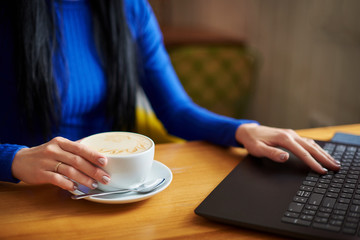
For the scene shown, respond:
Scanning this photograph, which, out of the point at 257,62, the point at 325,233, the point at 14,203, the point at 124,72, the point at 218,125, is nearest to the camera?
the point at 325,233

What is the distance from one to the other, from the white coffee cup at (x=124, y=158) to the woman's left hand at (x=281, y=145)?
26 cm

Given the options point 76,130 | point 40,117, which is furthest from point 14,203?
point 76,130

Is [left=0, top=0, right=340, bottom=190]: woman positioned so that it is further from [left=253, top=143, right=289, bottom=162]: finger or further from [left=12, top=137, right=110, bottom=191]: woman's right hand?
[left=12, top=137, right=110, bottom=191]: woman's right hand

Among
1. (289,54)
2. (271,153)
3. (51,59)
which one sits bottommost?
(289,54)

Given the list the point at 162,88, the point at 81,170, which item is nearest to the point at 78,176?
the point at 81,170

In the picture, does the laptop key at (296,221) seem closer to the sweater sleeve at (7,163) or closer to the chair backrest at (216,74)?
the sweater sleeve at (7,163)

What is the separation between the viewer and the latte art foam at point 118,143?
2.09 feet

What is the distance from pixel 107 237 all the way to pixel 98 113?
0.66 meters

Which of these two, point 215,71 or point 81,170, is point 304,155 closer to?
point 81,170

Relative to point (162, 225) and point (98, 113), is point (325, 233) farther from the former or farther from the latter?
point (98, 113)

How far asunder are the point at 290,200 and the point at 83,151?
0.34 metres

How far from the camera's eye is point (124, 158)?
23.9 inches

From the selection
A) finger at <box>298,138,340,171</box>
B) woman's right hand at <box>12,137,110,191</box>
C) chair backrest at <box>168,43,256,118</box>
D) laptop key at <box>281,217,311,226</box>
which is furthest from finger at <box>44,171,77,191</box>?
chair backrest at <box>168,43,256,118</box>

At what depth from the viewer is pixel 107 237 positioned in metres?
0.55
